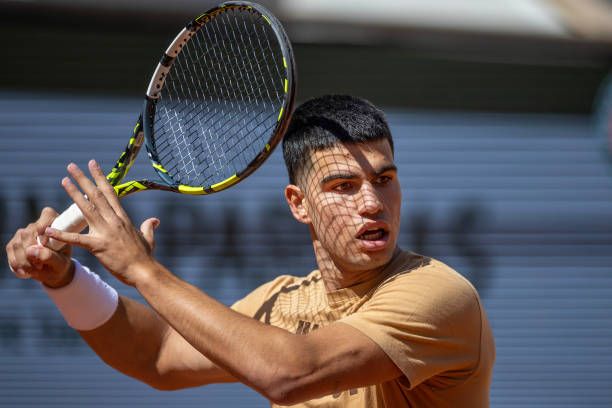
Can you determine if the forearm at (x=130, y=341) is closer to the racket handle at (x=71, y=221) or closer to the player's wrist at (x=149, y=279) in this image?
the racket handle at (x=71, y=221)

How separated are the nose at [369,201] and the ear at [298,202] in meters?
0.29

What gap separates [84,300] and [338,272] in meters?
0.82

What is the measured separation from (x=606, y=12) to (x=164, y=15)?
9.14 feet

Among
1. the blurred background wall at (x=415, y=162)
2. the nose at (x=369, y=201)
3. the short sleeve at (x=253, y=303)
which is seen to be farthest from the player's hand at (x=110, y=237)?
the blurred background wall at (x=415, y=162)

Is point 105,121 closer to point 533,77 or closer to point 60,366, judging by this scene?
point 60,366

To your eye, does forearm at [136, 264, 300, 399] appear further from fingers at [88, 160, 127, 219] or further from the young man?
fingers at [88, 160, 127, 219]

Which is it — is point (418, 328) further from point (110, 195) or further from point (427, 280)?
point (110, 195)

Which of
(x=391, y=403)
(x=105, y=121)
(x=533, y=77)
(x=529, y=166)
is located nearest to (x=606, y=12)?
(x=533, y=77)

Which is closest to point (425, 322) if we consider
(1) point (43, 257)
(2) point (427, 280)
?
(2) point (427, 280)

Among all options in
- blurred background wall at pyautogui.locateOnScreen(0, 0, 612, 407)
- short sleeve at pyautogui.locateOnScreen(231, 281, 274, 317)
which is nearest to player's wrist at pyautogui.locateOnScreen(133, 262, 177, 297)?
short sleeve at pyautogui.locateOnScreen(231, 281, 274, 317)

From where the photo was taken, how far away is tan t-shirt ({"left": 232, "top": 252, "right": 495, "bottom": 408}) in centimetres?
241

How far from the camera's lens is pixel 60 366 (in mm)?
5980

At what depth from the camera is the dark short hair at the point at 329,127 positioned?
2.68 m

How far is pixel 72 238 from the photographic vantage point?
2369 millimetres
